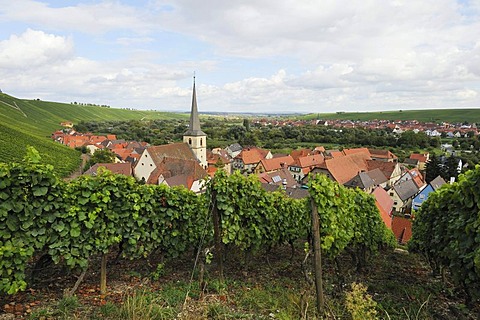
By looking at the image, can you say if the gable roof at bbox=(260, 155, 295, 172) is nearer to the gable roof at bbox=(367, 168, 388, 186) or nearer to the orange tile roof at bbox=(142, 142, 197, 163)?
the gable roof at bbox=(367, 168, 388, 186)

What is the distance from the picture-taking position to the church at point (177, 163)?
36.9 metres

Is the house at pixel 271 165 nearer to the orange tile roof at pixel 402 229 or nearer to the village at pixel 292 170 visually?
the village at pixel 292 170

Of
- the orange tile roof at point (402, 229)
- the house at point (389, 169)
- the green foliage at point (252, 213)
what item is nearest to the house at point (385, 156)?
the house at point (389, 169)

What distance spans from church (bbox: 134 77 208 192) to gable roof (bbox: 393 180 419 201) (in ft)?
91.4

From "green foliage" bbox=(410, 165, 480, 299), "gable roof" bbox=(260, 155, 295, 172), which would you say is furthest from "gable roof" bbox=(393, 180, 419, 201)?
"green foliage" bbox=(410, 165, 480, 299)

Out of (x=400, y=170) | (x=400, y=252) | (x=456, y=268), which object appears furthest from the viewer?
(x=400, y=170)

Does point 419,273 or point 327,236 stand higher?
point 327,236

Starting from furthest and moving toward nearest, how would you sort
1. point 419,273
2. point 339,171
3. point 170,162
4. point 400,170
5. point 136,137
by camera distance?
point 136,137, point 400,170, point 339,171, point 170,162, point 419,273

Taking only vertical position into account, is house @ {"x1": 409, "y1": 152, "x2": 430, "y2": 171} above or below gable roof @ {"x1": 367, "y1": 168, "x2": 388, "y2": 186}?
above

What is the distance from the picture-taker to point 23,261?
5.54 m

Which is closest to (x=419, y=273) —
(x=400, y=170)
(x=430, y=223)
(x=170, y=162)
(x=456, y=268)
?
(x=430, y=223)

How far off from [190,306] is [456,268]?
494cm

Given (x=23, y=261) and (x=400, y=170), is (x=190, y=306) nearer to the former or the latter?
(x=23, y=261)

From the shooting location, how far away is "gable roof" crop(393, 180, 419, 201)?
4212 cm
